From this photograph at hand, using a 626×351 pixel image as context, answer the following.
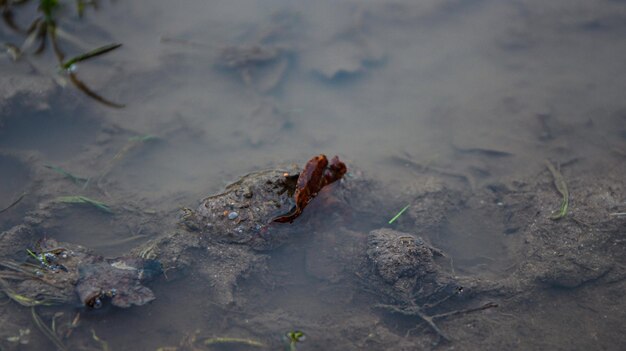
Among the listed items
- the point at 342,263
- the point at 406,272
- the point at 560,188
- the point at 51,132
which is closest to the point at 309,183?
the point at 342,263

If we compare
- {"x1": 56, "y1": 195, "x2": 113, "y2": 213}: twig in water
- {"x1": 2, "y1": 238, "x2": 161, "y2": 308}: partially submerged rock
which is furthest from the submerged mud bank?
{"x1": 56, "y1": 195, "x2": 113, "y2": 213}: twig in water

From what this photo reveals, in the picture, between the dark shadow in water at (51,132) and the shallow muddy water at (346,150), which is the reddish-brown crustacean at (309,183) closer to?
the shallow muddy water at (346,150)

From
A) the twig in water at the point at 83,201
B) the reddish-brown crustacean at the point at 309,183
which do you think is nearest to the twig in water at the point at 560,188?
the reddish-brown crustacean at the point at 309,183

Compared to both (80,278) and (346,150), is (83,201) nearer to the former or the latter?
(80,278)

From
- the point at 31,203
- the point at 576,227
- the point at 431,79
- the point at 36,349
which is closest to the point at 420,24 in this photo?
the point at 431,79

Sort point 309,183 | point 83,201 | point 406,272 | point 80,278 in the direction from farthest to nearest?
1. point 83,201
2. point 309,183
3. point 406,272
4. point 80,278

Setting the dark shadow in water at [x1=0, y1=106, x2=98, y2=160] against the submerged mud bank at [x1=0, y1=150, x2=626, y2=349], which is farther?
the dark shadow in water at [x1=0, y1=106, x2=98, y2=160]

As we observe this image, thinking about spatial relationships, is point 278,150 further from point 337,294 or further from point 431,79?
point 431,79

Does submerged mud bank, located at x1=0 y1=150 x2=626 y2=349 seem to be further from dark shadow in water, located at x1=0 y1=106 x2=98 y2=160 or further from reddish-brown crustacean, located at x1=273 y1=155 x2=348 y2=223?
dark shadow in water, located at x1=0 y1=106 x2=98 y2=160
